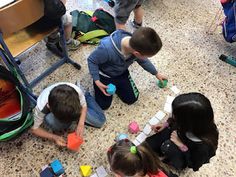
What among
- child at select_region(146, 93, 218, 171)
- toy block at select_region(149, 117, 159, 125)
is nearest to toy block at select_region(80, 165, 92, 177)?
child at select_region(146, 93, 218, 171)

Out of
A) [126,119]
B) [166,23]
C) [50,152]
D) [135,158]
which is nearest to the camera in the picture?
[135,158]

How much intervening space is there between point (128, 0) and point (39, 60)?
2.62ft

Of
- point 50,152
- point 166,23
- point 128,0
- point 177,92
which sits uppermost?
point 128,0

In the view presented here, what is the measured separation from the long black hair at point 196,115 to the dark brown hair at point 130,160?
22cm

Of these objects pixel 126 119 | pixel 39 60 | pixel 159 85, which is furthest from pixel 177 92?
pixel 39 60

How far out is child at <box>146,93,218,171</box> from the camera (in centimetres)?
119

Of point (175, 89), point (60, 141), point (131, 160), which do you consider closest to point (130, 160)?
point (131, 160)

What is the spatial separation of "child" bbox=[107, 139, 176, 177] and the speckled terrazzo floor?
0.39m

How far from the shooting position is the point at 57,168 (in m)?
1.52

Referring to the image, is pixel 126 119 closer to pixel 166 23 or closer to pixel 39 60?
pixel 39 60

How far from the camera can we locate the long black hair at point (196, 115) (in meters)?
1.18

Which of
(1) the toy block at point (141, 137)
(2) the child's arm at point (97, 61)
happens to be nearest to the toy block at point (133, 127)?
(1) the toy block at point (141, 137)

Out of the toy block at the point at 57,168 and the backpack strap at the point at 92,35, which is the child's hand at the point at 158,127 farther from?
the backpack strap at the point at 92,35

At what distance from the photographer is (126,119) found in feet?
5.87
